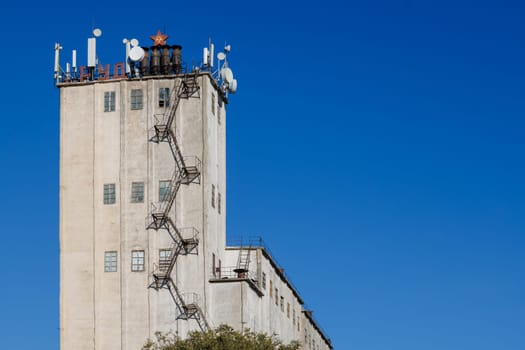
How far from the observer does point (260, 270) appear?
12369cm

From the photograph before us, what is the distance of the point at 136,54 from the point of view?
121438 millimetres

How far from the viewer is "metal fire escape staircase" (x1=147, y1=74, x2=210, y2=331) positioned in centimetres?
11506

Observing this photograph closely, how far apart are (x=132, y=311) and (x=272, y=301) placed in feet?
58.9

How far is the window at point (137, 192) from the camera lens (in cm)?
11856

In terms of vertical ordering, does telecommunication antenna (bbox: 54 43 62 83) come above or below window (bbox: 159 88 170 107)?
above

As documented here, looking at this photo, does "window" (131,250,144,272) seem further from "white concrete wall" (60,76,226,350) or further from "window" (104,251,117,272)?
"window" (104,251,117,272)

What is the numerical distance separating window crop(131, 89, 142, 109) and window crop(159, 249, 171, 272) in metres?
12.9

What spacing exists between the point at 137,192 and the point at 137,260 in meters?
5.85

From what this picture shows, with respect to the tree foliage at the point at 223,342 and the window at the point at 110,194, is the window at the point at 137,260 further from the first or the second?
the tree foliage at the point at 223,342

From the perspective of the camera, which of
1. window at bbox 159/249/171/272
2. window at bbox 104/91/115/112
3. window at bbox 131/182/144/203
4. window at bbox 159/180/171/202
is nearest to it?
window at bbox 159/249/171/272

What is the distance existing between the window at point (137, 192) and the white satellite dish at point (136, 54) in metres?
11.1

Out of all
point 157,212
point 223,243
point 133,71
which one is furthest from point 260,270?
point 133,71

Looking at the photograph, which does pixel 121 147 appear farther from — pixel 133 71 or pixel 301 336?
pixel 301 336

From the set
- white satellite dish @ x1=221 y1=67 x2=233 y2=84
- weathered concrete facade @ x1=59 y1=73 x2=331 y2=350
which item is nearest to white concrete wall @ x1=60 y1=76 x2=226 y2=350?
weathered concrete facade @ x1=59 y1=73 x2=331 y2=350
